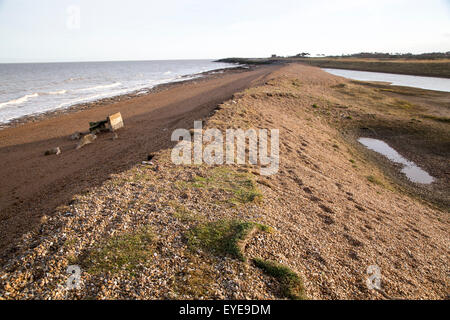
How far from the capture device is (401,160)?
52.0 feet

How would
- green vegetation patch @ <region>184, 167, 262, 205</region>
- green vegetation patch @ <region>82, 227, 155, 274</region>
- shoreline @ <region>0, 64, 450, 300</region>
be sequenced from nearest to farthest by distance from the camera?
shoreline @ <region>0, 64, 450, 300</region> → green vegetation patch @ <region>82, 227, 155, 274</region> → green vegetation patch @ <region>184, 167, 262, 205</region>

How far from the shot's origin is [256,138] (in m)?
12.3

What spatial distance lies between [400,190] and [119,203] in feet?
42.7

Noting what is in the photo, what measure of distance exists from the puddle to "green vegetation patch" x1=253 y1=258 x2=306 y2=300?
12.6 metres

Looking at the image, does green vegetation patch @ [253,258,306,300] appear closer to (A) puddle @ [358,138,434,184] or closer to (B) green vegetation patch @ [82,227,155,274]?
(B) green vegetation patch @ [82,227,155,274]

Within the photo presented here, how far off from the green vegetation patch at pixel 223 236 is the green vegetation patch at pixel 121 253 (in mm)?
930

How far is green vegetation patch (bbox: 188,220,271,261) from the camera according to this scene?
4984 mm

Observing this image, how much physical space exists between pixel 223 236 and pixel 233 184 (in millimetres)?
2766

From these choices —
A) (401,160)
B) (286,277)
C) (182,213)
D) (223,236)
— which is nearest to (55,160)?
(182,213)

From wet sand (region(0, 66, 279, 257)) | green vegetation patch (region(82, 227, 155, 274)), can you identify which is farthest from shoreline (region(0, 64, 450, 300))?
wet sand (region(0, 66, 279, 257))

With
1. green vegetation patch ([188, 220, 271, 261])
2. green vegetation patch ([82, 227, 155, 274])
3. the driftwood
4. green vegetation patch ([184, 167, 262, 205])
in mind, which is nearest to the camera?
green vegetation patch ([82, 227, 155, 274])

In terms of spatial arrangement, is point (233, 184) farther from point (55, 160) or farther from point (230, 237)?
point (55, 160)

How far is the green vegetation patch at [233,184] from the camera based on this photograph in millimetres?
7159

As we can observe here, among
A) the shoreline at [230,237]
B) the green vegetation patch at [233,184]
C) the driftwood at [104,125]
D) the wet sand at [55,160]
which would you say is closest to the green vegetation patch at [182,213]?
the shoreline at [230,237]
